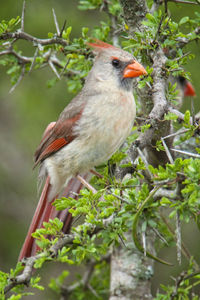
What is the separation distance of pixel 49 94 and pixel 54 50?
1802mm

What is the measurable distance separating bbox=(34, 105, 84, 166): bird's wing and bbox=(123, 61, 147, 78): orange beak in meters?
0.45

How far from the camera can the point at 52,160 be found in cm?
382

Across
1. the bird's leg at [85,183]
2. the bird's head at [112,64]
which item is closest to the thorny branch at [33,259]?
the bird's leg at [85,183]

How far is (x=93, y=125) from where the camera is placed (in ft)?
11.5

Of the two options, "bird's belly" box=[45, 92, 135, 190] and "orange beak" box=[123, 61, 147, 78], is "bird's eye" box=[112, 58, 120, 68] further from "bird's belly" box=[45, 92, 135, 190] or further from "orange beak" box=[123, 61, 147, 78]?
"bird's belly" box=[45, 92, 135, 190]

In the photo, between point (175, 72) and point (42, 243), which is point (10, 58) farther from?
point (42, 243)

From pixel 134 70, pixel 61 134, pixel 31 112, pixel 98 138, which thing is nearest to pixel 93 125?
pixel 98 138

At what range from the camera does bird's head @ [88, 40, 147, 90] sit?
11.5ft

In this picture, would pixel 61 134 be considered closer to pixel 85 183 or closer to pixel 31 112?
pixel 85 183

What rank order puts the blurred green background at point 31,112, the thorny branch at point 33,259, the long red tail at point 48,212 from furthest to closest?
the blurred green background at point 31,112 < the long red tail at point 48,212 < the thorny branch at point 33,259

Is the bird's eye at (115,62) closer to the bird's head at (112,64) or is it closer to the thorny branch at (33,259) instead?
the bird's head at (112,64)

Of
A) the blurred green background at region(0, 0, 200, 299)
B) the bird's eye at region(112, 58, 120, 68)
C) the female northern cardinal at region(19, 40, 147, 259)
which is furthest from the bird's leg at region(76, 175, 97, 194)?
the blurred green background at region(0, 0, 200, 299)

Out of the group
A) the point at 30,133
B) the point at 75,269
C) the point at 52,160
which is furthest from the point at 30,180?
the point at 52,160

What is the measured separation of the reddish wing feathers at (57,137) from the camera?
3654 millimetres
